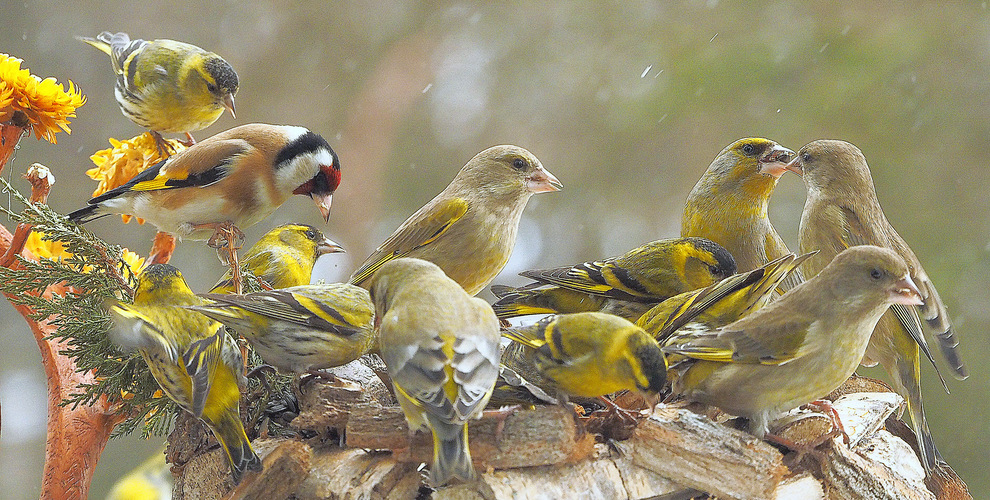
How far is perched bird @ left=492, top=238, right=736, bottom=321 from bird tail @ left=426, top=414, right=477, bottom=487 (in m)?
0.71

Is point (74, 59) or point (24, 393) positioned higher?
point (74, 59)

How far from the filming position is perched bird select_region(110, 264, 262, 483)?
4.68 ft

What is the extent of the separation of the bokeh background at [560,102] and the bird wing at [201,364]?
2273 mm

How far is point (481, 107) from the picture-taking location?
4.30 m

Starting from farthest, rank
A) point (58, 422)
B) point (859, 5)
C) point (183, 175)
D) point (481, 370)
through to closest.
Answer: point (859, 5), point (183, 175), point (58, 422), point (481, 370)

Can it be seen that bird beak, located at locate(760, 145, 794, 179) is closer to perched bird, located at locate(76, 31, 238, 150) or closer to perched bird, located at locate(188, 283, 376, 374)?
perched bird, located at locate(188, 283, 376, 374)

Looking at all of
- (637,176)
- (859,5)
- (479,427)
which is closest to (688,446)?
(479,427)

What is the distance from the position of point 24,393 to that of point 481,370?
370 cm

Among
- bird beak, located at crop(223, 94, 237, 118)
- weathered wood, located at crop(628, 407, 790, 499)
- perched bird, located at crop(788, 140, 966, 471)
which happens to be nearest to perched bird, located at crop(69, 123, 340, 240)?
bird beak, located at crop(223, 94, 237, 118)

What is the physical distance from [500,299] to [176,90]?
3.11 ft

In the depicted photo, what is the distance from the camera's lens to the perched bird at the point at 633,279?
186 centimetres

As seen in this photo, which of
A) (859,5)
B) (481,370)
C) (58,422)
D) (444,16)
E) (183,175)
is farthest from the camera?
(444,16)

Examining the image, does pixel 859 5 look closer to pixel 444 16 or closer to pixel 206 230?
pixel 444 16

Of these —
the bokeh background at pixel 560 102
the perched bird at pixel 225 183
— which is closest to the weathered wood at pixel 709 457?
the perched bird at pixel 225 183
